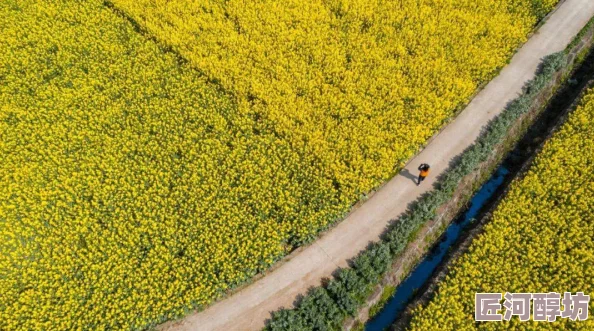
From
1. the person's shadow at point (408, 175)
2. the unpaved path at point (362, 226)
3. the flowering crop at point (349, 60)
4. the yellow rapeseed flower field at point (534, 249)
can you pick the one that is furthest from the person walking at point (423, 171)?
the yellow rapeseed flower field at point (534, 249)

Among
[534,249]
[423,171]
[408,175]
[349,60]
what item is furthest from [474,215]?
[349,60]

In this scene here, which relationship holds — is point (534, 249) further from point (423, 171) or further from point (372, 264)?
point (372, 264)

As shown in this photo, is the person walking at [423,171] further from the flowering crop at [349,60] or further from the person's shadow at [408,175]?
the flowering crop at [349,60]

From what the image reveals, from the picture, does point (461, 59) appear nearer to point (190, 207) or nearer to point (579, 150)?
point (579, 150)

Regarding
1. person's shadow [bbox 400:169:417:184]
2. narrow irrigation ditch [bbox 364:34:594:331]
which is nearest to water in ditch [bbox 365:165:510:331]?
narrow irrigation ditch [bbox 364:34:594:331]

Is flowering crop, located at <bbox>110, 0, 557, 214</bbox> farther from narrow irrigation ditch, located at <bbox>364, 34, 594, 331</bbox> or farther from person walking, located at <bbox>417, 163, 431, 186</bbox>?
narrow irrigation ditch, located at <bbox>364, 34, 594, 331</bbox>
